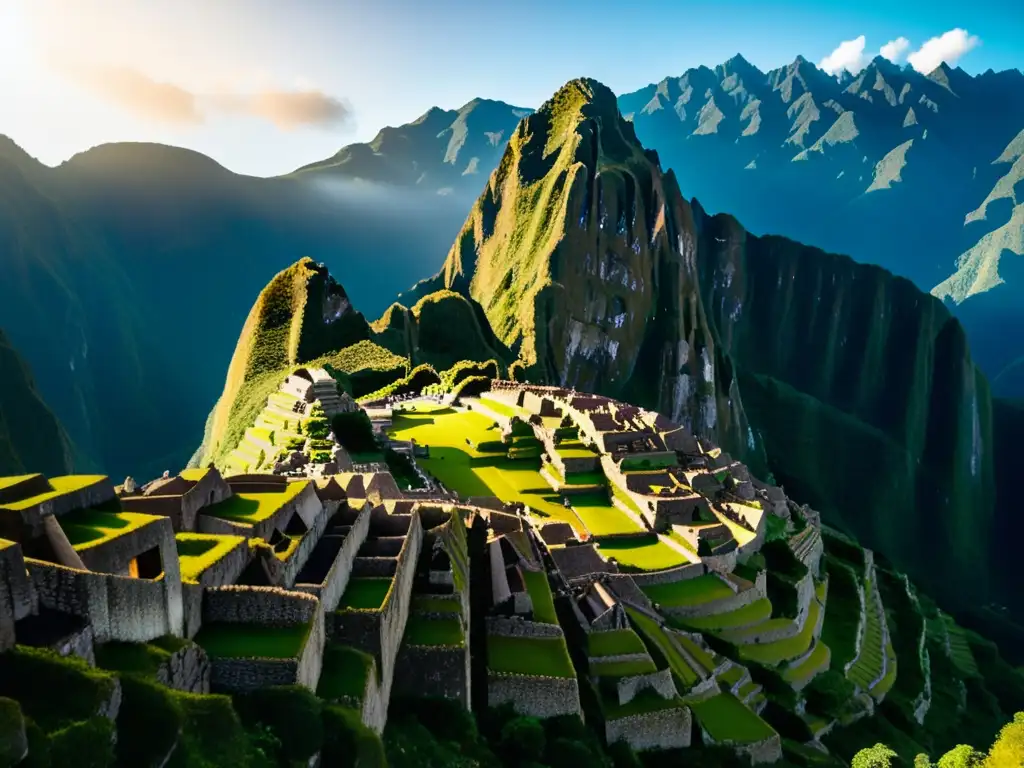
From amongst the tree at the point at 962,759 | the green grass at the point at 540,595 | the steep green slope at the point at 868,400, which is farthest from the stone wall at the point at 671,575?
the steep green slope at the point at 868,400

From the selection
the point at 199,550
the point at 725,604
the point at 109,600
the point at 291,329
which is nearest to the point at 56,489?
the point at 199,550

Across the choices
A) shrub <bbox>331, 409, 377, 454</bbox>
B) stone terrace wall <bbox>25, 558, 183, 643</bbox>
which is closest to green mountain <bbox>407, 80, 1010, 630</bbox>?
shrub <bbox>331, 409, 377, 454</bbox>

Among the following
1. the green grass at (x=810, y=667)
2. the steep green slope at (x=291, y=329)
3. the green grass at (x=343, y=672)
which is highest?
the steep green slope at (x=291, y=329)

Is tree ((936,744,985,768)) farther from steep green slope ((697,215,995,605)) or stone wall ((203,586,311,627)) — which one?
steep green slope ((697,215,995,605))

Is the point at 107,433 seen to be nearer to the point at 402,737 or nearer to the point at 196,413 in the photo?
the point at 196,413

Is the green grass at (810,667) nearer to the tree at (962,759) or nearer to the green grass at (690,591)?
the green grass at (690,591)

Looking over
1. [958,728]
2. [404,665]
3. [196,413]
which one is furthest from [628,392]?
[404,665]

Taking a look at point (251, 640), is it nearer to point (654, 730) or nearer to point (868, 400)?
point (654, 730)
